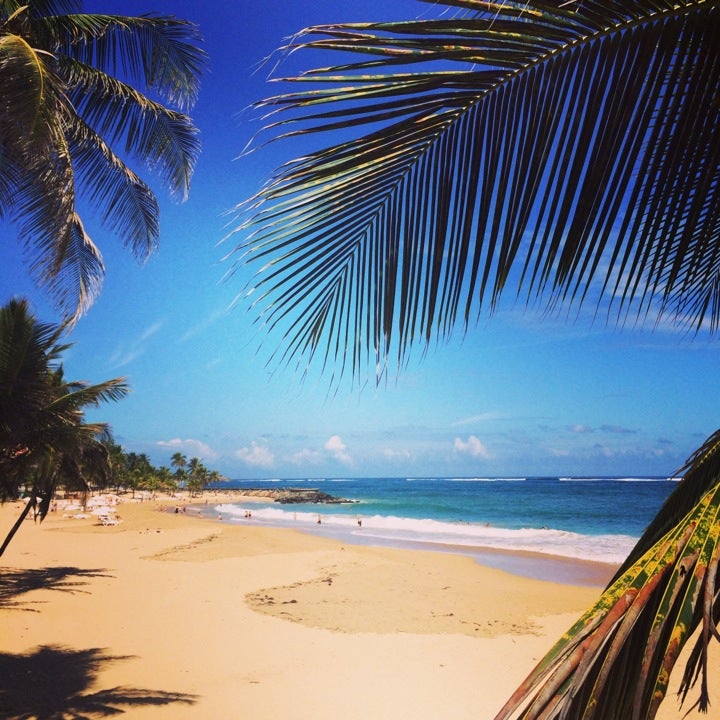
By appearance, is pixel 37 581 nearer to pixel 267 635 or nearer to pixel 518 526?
pixel 267 635

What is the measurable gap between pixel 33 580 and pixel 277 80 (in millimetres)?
14785

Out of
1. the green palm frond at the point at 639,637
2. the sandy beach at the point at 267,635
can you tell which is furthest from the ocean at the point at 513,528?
the green palm frond at the point at 639,637

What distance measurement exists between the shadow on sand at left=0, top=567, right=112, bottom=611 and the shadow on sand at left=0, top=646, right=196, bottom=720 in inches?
125

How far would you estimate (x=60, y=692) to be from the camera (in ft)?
19.7

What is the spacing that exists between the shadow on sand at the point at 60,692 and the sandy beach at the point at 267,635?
24 millimetres

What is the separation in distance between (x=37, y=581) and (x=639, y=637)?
14914 mm

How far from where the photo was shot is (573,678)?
505 millimetres

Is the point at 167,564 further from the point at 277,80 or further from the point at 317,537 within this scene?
the point at 277,80

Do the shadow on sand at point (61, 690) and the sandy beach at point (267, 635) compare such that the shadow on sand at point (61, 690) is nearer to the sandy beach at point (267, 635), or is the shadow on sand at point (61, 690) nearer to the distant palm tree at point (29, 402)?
the sandy beach at point (267, 635)


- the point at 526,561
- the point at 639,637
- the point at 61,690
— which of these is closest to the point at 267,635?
the point at 61,690

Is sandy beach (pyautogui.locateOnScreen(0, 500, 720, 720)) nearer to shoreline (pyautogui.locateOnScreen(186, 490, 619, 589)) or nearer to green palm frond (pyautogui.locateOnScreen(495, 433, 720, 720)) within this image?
shoreline (pyautogui.locateOnScreen(186, 490, 619, 589))

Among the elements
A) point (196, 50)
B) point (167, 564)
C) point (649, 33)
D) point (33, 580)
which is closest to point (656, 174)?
point (649, 33)

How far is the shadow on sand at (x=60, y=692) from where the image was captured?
18.2ft

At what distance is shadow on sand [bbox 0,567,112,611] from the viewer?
10.2m
